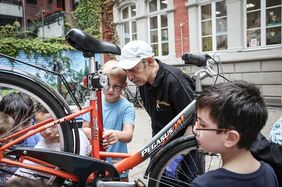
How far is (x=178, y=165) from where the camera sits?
7.20 feet

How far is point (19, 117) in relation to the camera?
2.13 meters

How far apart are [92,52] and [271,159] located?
115cm

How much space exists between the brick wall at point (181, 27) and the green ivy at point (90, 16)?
403cm

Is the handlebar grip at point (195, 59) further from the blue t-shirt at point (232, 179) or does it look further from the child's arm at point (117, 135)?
the blue t-shirt at point (232, 179)

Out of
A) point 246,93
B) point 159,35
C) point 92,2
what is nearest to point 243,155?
point 246,93

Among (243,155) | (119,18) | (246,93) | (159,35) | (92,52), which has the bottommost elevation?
(243,155)

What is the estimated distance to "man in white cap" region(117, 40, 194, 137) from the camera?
203 centimetres

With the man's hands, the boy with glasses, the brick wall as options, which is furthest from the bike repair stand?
the brick wall

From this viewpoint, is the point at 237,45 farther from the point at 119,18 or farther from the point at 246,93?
the point at 246,93

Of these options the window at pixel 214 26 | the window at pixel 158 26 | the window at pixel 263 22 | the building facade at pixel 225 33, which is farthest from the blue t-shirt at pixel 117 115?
the window at pixel 158 26

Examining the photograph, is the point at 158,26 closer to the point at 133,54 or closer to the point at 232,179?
the point at 133,54

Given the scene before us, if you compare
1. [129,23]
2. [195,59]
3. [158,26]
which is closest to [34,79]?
[195,59]

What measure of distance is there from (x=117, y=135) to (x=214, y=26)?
8.26 meters

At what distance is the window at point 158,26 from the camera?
11.1 meters
